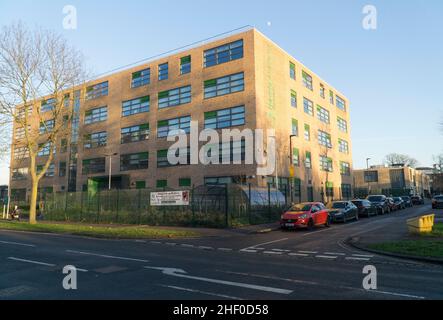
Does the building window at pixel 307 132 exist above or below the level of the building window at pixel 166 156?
above

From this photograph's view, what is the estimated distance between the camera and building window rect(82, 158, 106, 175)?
4723 centimetres

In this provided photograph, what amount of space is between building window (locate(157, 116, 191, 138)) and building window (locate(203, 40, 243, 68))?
6647 mm

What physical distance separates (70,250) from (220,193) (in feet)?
37.2

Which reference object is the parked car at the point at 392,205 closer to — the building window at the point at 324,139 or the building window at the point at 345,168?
the building window at the point at 324,139

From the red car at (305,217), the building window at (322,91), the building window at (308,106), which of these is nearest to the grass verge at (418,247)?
the red car at (305,217)

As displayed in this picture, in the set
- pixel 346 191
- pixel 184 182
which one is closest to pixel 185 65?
pixel 184 182

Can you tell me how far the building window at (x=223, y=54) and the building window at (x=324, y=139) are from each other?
61.7ft

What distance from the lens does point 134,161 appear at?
145 feet

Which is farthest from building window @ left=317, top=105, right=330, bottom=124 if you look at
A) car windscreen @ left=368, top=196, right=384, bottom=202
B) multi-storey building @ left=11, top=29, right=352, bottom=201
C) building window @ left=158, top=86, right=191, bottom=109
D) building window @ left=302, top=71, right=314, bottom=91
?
building window @ left=158, top=86, right=191, bottom=109

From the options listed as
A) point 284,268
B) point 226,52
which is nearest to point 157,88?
point 226,52

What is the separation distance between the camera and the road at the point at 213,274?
651cm
